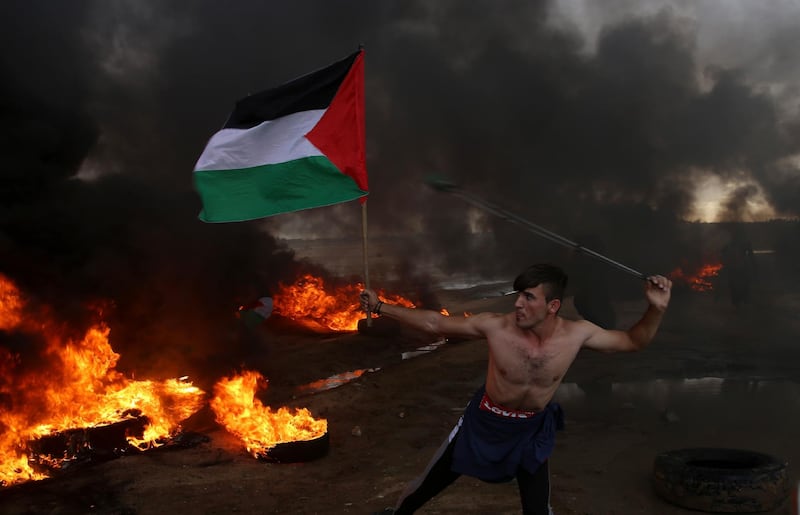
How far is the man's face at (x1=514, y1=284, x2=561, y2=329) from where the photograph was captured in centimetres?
398

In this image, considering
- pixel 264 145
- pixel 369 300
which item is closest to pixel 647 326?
pixel 369 300

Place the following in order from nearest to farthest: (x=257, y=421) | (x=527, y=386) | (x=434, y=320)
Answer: (x=527, y=386)
(x=434, y=320)
(x=257, y=421)

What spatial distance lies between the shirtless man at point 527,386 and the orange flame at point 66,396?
6.18m

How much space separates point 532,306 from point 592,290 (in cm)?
1505

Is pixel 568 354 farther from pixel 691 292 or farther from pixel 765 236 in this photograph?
pixel 765 236

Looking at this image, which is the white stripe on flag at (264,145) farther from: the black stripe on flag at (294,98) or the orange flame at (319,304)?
the orange flame at (319,304)

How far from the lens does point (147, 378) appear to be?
12.3 meters

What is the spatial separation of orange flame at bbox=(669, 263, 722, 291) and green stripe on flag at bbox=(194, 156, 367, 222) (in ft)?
72.4

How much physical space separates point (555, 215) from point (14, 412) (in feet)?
73.8

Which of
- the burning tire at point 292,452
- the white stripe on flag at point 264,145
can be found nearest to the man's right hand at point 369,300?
the white stripe on flag at point 264,145

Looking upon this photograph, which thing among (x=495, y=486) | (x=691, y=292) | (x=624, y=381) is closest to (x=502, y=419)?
(x=495, y=486)

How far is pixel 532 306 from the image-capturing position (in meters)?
3.99

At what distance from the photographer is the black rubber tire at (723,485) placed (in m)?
5.69

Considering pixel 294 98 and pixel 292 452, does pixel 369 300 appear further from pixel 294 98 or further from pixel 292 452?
pixel 292 452
